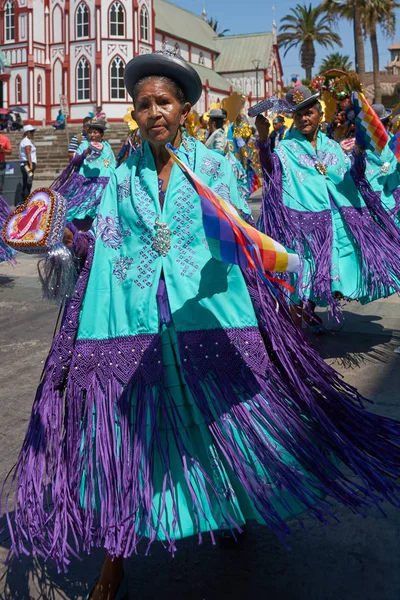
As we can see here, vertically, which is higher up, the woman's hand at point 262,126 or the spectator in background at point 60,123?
the spectator in background at point 60,123

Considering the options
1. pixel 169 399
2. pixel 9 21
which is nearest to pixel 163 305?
pixel 169 399

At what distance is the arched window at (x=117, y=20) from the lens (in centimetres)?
4025

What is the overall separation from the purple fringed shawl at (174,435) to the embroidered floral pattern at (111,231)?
0.18 ft

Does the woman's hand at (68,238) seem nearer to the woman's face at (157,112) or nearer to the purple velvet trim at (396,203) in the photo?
the woman's face at (157,112)

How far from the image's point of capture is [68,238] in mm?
2525

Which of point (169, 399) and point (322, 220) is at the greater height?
point (322, 220)

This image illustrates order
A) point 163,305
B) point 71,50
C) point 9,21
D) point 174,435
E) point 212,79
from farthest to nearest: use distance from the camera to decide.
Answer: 1. point 212,79
2. point 9,21
3. point 71,50
4. point 163,305
5. point 174,435

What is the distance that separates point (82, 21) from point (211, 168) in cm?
4122

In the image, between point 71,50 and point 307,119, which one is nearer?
point 307,119

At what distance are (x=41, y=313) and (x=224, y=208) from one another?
4817 millimetres

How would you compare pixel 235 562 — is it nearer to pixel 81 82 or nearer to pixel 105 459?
pixel 105 459

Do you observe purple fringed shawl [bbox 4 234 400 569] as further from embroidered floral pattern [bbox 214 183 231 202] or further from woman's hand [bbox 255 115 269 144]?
woman's hand [bbox 255 115 269 144]

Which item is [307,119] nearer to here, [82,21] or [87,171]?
[87,171]

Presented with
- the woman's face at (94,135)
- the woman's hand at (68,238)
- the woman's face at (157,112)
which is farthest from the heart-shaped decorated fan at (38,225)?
the woman's face at (94,135)
